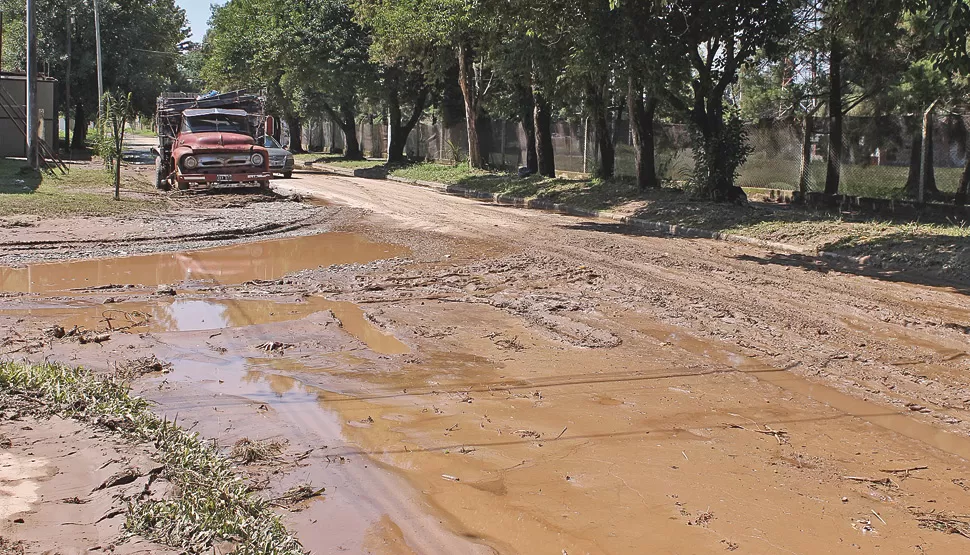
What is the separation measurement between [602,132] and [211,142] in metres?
11.1

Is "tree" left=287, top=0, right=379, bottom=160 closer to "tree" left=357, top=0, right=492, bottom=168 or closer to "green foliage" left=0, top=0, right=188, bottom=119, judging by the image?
"tree" left=357, top=0, right=492, bottom=168

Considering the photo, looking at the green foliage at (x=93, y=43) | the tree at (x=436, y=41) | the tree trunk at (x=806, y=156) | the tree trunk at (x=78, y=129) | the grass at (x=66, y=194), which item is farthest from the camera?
the tree trunk at (x=78, y=129)

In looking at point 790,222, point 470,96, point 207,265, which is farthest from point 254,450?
point 470,96

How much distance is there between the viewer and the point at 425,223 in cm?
1872

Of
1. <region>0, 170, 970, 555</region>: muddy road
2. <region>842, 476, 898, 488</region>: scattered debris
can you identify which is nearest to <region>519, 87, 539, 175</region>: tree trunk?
<region>0, 170, 970, 555</region>: muddy road

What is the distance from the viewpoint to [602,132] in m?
26.0

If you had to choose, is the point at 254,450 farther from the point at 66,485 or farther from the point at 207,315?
the point at 207,315

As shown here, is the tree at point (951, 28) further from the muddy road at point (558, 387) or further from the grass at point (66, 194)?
the grass at point (66, 194)

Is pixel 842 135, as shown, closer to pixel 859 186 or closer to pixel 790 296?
pixel 859 186

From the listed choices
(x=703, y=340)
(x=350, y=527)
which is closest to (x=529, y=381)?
(x=703, y=340)

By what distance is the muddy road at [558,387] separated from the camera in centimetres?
500

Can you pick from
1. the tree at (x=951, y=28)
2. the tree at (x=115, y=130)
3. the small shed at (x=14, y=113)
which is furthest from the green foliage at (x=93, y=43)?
the tree at (x=951, y=28)

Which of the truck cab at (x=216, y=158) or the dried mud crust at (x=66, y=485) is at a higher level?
the truck cab at (x=216, y=158)

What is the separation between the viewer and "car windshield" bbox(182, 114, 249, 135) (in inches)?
929
